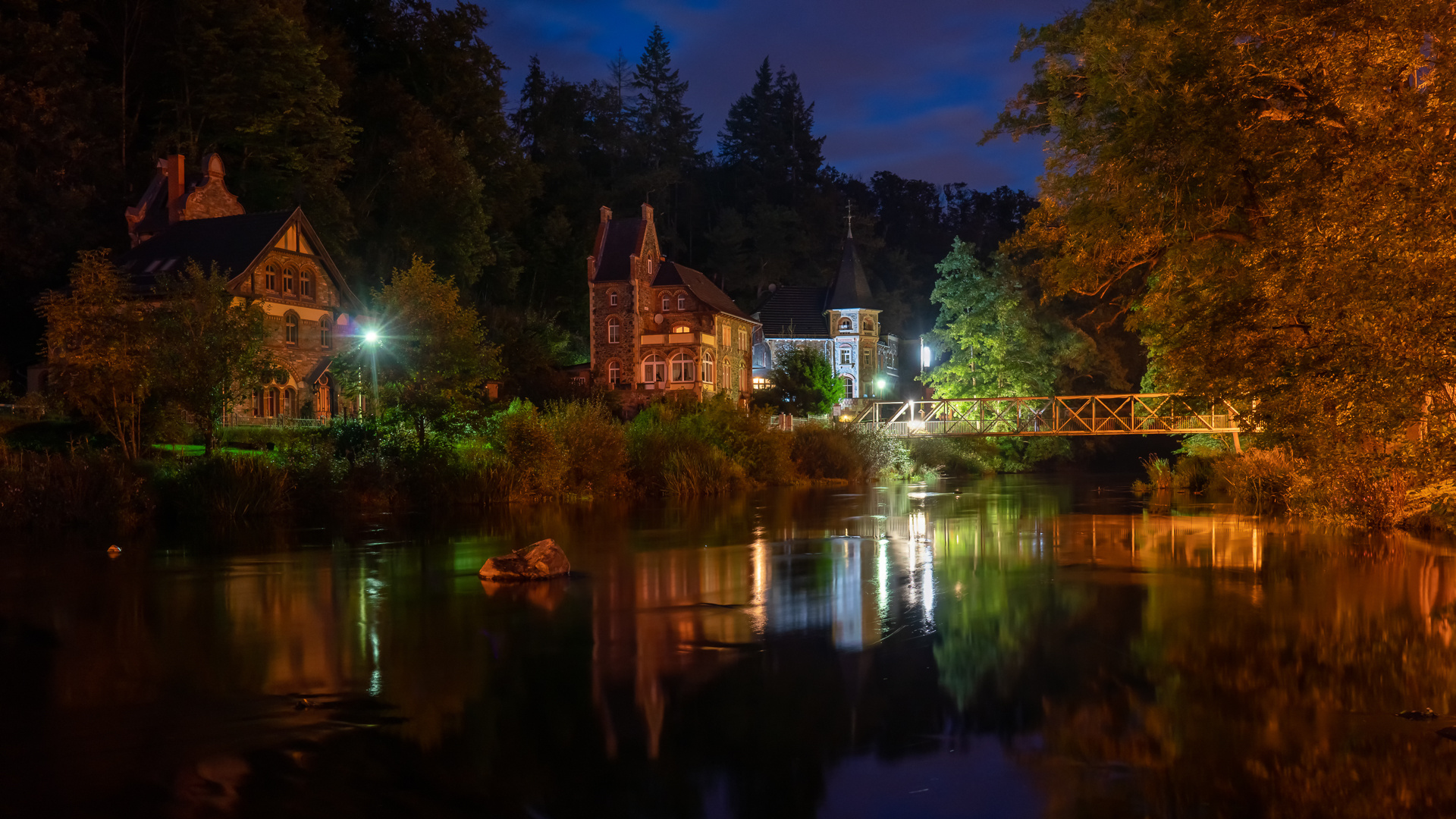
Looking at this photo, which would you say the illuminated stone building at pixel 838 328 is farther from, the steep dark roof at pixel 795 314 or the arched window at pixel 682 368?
the arched window at pixel 682 368

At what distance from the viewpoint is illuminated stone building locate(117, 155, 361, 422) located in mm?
46531

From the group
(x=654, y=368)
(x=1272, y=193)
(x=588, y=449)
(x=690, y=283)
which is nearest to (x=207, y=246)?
(x=588, y=449)

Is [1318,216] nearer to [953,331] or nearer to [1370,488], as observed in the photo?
[1370,488]

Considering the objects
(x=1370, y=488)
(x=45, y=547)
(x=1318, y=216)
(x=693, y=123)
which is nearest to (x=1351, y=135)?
(x=1318, y=216)

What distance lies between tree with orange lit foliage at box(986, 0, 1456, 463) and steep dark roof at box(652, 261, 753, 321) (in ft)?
122

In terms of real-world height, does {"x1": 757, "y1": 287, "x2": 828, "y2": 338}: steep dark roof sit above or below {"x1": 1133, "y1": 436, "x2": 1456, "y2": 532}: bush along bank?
above

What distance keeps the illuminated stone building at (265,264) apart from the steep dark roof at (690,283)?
19.6 metres

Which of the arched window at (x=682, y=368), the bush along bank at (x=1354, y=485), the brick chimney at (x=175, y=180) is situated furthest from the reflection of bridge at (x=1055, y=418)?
the brick chimney at (x=175, y=180)

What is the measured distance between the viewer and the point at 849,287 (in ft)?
260

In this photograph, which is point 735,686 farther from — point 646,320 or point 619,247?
point 619,247

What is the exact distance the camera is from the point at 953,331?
6669cm

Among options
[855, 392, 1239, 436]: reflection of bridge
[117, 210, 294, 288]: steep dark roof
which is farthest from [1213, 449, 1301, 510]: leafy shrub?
[117, 210, 294, 288]: steep dark roof

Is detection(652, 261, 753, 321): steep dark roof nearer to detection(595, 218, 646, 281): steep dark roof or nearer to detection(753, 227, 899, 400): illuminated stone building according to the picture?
detection(595, 218, 646, 281): steep dark roof

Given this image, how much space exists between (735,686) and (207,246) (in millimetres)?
43099
